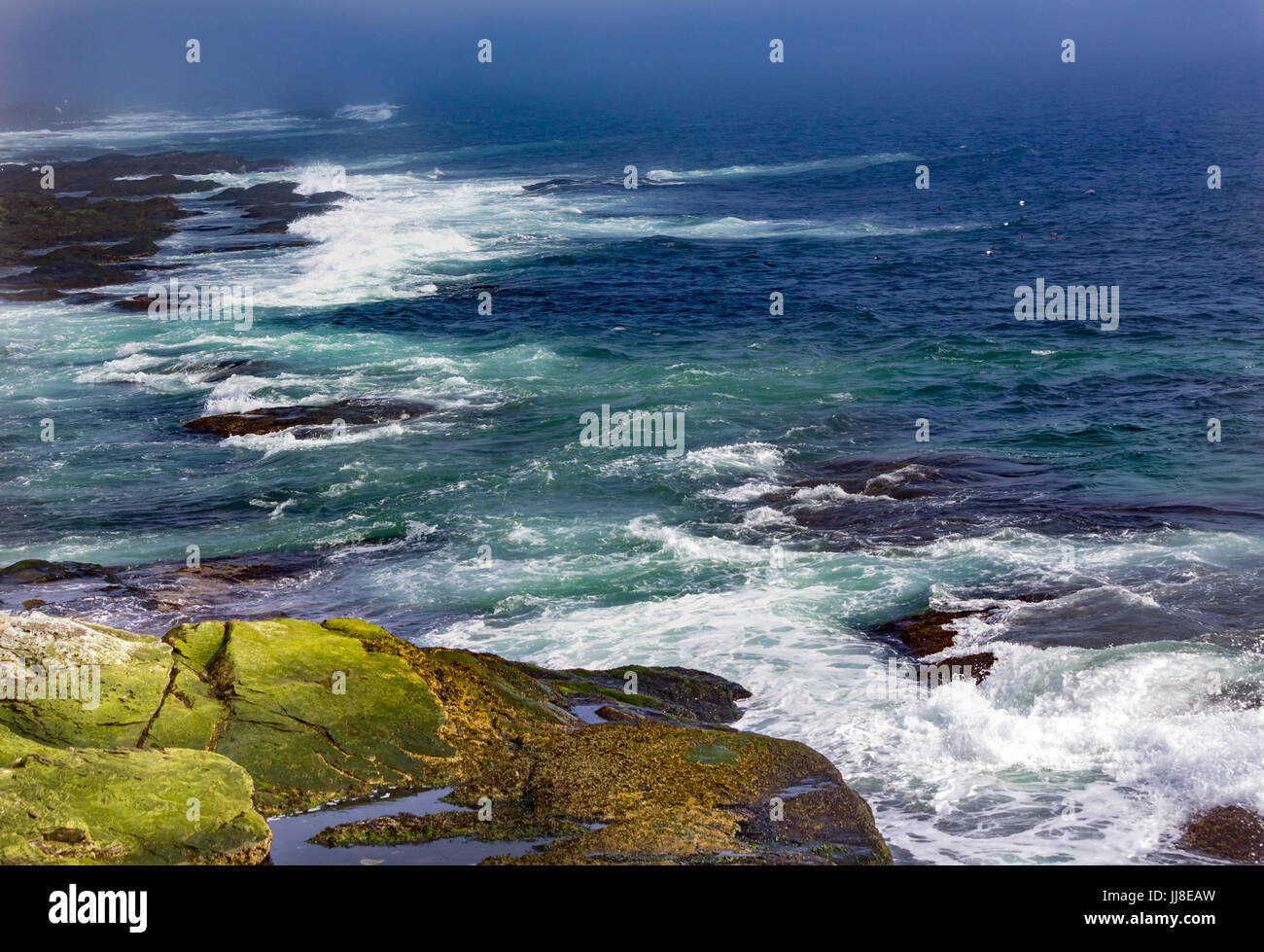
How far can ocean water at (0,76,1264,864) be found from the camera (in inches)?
650

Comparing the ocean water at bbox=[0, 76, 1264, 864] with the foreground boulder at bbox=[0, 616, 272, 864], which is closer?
the foreground boulder at bbox=[0, 616, 272, 864]

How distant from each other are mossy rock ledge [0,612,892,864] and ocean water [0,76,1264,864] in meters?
2.15

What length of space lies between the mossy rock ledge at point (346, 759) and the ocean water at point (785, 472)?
7.07 feet

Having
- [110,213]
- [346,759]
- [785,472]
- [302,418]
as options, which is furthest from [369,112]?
[346,759]

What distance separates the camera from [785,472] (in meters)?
28.2

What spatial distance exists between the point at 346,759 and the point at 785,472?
17.0 metres

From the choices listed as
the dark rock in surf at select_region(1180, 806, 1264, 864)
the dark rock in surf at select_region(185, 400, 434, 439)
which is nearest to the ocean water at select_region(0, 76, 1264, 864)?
the dark rock in surf at select_region(1180, 806, 1264, 864)

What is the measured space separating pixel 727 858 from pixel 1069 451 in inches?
848

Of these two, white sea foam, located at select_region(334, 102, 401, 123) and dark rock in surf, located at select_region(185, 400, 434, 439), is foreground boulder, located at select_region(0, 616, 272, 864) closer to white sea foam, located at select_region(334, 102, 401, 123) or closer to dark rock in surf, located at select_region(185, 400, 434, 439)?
dark rock in surf, located at select_region(185, 400, 434, 439)

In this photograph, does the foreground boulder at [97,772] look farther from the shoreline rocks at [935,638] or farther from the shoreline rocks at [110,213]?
the shoreline rocks at [110,213]

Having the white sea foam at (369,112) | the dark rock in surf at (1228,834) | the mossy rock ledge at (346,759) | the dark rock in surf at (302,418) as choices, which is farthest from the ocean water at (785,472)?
the white sea foam at (369,112)

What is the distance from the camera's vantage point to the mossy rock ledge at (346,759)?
10.8m

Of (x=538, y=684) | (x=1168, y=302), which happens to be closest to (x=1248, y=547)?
(x=538, y=684)

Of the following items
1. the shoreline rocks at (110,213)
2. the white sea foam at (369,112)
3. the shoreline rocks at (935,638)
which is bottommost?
the shoreline rocks at (935,638)
